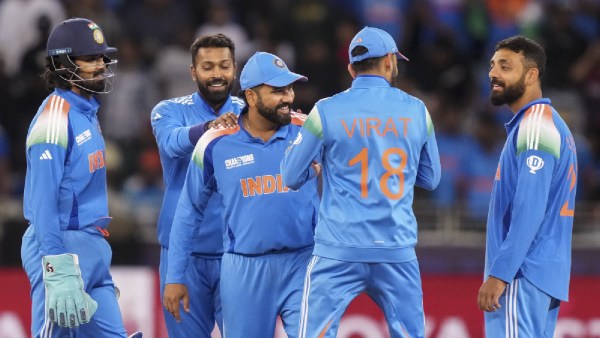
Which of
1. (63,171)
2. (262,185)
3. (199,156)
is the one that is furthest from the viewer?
(199,156)

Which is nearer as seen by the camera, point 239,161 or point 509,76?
point 509,76

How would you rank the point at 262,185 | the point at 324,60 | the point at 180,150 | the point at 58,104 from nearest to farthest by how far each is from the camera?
the point at 58,104 < the point at 262,185 < the point at 180,150 < the point at 324,60

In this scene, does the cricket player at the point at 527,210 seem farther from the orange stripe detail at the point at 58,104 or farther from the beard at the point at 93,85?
the orange stripe detail at the point at 58,104

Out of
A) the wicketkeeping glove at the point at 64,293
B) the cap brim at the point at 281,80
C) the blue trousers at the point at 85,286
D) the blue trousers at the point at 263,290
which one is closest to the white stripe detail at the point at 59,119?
the blue trousers at the point at 85,286

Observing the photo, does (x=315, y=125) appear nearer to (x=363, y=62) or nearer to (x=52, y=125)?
(x=363, y=62)

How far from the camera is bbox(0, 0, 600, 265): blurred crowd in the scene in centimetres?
1285

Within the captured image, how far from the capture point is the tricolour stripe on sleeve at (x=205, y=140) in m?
7.67

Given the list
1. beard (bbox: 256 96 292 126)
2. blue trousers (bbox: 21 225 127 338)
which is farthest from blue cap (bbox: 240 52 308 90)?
blue trousers (bbox: 21 225 127 338)

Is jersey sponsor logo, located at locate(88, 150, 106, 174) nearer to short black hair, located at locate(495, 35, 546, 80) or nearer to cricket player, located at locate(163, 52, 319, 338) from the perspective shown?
cricket player, located at locate(163, 52, 319, 338)

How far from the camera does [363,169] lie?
693 centimetres

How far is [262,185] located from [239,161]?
8.2 inches

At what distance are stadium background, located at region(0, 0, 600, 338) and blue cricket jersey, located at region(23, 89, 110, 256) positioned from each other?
364 cm

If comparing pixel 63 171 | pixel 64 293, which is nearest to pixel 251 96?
pixel 63 171

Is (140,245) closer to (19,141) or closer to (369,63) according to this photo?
(19,141)
